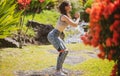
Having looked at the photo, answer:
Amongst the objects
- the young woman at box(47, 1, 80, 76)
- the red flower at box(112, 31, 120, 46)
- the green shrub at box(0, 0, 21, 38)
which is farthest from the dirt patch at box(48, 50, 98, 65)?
the red flower at box(112, 31, 120, 46)

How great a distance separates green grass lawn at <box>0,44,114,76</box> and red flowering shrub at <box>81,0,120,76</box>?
12.5ft

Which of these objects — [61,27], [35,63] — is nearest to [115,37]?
[61,27]

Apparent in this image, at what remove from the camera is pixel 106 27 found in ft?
16.6

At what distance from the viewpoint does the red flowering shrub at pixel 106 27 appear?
4.97 metres

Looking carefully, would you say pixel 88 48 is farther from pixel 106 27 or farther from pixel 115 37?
pixel 115 37

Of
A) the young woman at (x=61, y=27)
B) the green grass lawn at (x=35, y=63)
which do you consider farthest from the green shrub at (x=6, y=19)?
the young woman at (x=61, y=27)

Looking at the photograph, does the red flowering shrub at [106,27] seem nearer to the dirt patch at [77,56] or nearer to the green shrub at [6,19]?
the dirt patch at [77,56]

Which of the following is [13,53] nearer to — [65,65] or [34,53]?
[34,53]

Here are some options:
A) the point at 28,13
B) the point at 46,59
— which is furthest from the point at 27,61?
the point at 28,13

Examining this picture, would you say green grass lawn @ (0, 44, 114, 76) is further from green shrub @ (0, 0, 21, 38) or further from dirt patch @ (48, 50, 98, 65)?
Answer: green shrub @ (0, 0, 21, 38)

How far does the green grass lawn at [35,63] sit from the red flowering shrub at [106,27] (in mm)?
3825

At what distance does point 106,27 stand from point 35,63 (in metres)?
5.28

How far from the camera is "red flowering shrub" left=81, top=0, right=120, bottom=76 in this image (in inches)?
196

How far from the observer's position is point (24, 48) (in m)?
12.4
